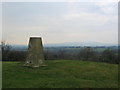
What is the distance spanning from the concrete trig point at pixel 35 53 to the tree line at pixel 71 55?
9433 millimetres

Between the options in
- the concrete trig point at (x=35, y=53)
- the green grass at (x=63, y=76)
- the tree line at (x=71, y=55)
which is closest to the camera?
the green grass at (x=63, y=76)

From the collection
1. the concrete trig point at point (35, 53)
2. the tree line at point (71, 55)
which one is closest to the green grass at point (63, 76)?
the concrete trig point at point (35, 53)

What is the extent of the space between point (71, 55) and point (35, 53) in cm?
1440

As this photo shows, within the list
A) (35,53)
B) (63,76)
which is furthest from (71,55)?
(63,76)

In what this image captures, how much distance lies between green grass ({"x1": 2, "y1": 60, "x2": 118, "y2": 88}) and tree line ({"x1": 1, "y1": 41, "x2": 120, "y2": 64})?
9877 mm

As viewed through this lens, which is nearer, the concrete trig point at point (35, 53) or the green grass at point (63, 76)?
the green grass at point (63, 76)

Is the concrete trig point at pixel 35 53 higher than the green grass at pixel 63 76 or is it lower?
higher

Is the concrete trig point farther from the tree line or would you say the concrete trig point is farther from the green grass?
the tree line

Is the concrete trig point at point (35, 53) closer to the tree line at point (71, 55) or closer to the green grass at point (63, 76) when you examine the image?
the green grass at point (63, 76)

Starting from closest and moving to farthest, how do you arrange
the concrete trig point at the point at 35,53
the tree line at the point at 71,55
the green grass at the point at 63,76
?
the green grass at the point at 63,76
the concrete trig point at the point at 35,53
the tree line at the point at 71,55

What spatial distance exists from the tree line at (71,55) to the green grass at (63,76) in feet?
32.4

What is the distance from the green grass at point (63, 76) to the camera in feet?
39.2

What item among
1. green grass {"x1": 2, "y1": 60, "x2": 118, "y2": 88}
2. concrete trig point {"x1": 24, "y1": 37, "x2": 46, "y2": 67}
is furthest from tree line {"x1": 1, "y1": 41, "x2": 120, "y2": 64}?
green grass {"x1": 2, "y1": 60, "x2": 118, "y2": 88}

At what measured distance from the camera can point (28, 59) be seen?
54.5 feet
